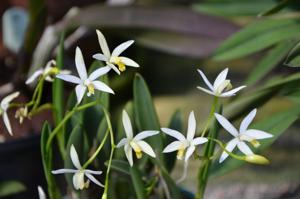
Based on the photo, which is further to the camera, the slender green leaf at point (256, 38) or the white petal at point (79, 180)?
the slender green leaf at point (256, 38)

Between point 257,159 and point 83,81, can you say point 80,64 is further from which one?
point 257,159

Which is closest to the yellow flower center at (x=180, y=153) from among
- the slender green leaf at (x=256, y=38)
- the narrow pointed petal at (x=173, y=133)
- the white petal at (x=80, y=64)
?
the narrow pointed petal at (x=173, y=133)

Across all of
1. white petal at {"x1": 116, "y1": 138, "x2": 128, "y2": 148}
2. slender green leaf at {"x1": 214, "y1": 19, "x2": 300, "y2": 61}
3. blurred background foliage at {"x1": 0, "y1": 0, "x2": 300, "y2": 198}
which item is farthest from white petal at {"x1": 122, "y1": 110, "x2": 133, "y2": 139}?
slender green leaf at {"x1": 214, "y1": 19, "x2": 300, "y2": 61}

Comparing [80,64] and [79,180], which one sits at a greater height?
[80,64]

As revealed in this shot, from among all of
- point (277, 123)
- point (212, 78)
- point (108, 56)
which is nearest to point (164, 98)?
point (212, 78)

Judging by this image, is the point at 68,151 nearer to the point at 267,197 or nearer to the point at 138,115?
the point at 138,115

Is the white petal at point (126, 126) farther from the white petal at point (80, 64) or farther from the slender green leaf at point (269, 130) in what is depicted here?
the slender green leaf at point (269, 130)

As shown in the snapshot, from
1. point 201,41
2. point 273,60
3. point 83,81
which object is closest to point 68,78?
point 83,81

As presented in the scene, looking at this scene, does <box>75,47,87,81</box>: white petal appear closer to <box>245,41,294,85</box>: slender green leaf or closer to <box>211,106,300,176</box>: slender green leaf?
<box>211,106,300,176</box>: slender green leaf
